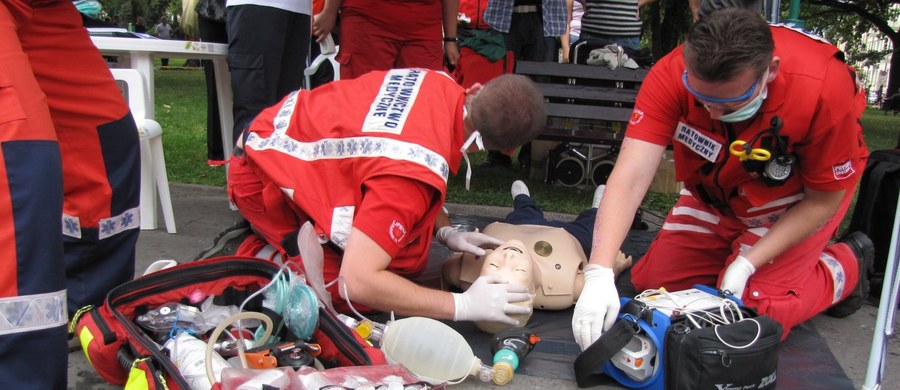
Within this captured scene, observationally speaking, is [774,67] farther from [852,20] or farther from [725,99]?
[852,20]

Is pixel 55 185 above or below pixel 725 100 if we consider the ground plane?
below

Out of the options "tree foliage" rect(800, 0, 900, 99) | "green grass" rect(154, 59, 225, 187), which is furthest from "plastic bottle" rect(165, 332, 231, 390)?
"tree foliage" rect(800, 0, 900, 99)

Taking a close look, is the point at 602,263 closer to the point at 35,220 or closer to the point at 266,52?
the point at 35,220

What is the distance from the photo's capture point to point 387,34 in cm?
384

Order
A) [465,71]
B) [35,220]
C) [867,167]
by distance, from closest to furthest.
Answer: [35,220] → [867,167] → [465,71]

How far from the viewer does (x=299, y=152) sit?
2.43 meters

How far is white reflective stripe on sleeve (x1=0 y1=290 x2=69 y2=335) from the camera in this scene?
1.47 metres

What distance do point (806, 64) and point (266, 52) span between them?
2.35 metres

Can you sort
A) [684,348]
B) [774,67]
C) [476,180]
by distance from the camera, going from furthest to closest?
[476,180] → [774,67] → [684,348]

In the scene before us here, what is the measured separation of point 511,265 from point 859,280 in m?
1.47

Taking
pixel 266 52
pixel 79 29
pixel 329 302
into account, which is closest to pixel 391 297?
pixel 329 302

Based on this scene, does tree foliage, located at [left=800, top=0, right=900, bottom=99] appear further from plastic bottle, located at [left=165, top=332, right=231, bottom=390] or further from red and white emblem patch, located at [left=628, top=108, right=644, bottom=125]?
plastic bottle, located at [left=165, top=332, right=231, bottom=390]

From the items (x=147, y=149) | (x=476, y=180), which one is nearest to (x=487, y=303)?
(x=147, y=149)

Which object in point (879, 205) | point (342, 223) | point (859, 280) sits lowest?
point (859, 280)
